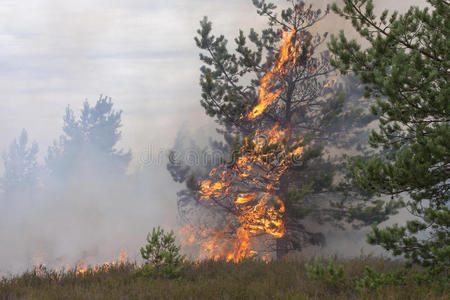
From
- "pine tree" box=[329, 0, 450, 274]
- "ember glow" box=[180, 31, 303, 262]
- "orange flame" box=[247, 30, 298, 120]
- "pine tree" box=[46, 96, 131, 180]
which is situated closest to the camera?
"pine tree" box=[329, 0, 450, 274]

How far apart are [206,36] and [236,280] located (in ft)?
39.0

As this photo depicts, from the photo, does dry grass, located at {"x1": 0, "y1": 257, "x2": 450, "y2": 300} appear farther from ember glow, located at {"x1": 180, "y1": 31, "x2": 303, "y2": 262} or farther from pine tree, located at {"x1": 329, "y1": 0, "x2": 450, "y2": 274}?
ember glow, located at {"x1": 180, "y1": 31, "x2": 303, "y2": 262}

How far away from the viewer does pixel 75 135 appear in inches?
2539

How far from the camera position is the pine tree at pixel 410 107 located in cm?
638

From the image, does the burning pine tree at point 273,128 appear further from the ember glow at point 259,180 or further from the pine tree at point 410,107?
the pine tree at point 410,107

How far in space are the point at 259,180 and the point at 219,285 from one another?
33.9 ft

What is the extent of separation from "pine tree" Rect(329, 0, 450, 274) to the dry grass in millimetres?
836

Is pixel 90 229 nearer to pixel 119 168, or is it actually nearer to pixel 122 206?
pixel 122 206

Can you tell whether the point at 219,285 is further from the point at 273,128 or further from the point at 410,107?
the point at 273,128

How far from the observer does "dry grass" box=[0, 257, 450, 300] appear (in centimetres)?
708

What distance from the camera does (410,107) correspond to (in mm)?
6871

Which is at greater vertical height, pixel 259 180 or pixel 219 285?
pixel 259 180

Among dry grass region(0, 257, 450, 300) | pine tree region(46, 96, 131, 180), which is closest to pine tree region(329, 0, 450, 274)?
dry grass region(0, 257, 450, 300)

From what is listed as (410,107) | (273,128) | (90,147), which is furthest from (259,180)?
(90,147)
